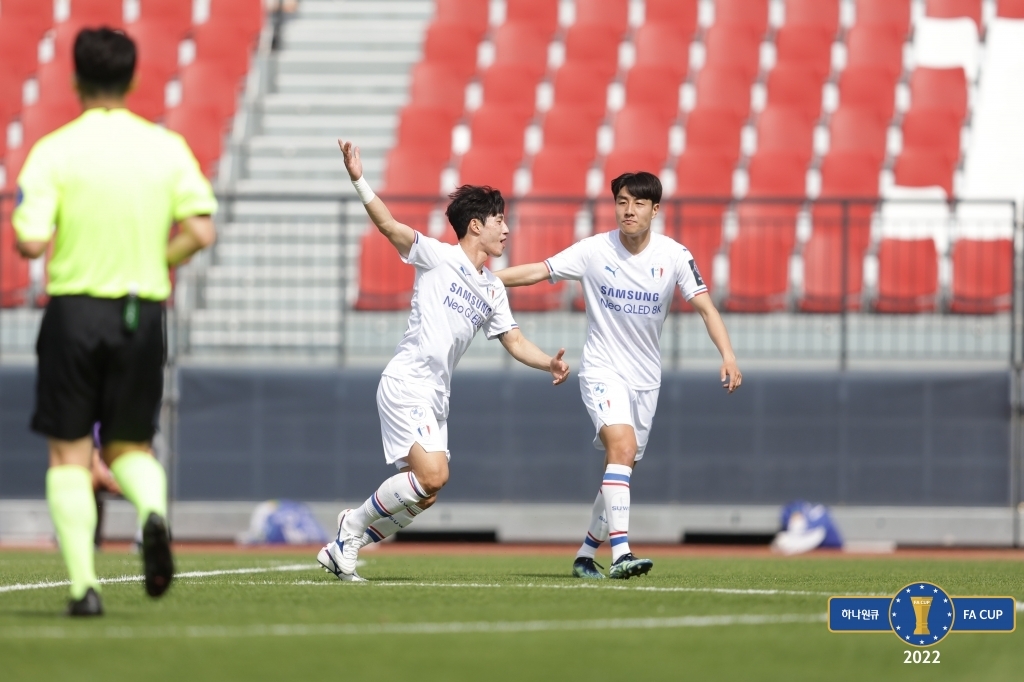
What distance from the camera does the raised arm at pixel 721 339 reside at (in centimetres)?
795

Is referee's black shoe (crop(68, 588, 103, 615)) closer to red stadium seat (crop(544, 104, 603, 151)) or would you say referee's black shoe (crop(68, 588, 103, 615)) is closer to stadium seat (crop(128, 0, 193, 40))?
red stadium seat (crop(544, 104, 603, 151))

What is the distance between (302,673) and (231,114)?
49.4 feet

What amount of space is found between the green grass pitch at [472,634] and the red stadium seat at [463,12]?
1294 centimetres

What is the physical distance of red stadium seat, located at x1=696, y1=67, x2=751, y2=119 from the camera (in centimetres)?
1811

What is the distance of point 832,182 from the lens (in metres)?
16.9

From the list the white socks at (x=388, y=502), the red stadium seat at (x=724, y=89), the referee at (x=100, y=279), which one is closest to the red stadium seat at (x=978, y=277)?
the red stadium seat at (x=724, y=89)

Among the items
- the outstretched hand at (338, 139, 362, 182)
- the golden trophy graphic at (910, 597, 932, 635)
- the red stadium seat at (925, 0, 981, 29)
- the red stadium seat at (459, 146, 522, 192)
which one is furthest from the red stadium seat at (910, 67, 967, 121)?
the golden trophy graphic at (910, 597, 932, 635)

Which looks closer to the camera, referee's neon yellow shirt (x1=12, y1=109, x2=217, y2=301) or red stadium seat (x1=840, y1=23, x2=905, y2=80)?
referee's neon yellow shirt (x1=12, y1=109, x2=217, y2=301)

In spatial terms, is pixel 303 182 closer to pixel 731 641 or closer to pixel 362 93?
pixel 362 93

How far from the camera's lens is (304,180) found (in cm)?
1805

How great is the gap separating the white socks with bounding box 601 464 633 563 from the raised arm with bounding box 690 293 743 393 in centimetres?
77

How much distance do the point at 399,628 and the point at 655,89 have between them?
45.9 feet

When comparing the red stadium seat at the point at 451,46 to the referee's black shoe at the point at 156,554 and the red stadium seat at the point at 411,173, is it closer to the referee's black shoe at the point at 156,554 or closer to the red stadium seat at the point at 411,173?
the red stadium seat at the point at 411,173

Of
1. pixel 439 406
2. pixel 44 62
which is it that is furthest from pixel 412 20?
pixel 439 406
